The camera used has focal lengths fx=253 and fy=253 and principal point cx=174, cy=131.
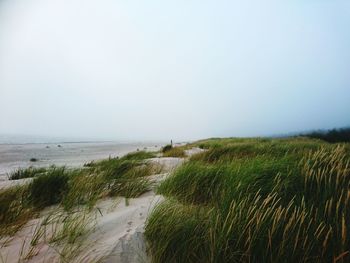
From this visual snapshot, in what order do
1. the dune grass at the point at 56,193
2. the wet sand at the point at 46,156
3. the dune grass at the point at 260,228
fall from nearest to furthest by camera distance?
the dune grass at the point at 260,228, the dune grass at the point at 56,193, the wet sand at the point at 46,156

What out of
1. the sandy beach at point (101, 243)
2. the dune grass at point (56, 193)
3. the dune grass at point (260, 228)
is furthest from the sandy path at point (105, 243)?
the dune grass at point (56, 193)

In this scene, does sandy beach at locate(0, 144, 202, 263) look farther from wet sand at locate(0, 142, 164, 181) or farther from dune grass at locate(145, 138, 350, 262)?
wet sand at locate(0, 142, 164, 181)

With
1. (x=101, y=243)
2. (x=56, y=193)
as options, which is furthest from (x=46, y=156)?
(x=101, y=243)

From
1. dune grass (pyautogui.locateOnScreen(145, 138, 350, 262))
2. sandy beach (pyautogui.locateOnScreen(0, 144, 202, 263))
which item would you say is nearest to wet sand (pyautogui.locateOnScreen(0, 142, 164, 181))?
sandy beach (pyautogui.locateOnScreen(0, 144, 202, 263))

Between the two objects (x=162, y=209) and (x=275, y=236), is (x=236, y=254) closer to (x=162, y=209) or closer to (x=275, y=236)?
(x=275, y=236)

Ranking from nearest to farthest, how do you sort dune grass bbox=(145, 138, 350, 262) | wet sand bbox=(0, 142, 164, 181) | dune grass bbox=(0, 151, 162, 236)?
dune grass bbox=(145, 138, 350, 262), dune grass bbox=(0, 151, 162, 236), wet sand bbox=(0, 142, 164, 181)

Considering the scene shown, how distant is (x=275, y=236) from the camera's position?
195cm

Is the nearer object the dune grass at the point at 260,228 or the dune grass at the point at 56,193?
the dune grass at the point at 260,228

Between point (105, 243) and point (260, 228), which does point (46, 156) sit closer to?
point (105, 243)

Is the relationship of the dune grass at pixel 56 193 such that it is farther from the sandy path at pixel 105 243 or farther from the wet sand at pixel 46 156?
the wet sand at pixel 46 156

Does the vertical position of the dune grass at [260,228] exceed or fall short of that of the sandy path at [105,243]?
it exceeds it

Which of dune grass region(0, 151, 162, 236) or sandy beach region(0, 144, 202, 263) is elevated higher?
dune grass region(0, 151, 162, 236)

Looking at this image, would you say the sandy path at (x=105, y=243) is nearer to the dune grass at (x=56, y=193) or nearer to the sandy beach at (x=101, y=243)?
the sandy beach at (x=101, y=243)

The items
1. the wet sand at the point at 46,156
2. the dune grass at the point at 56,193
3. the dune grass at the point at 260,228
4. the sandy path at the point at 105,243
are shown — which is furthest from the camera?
the wet sand at the point at 46,156
